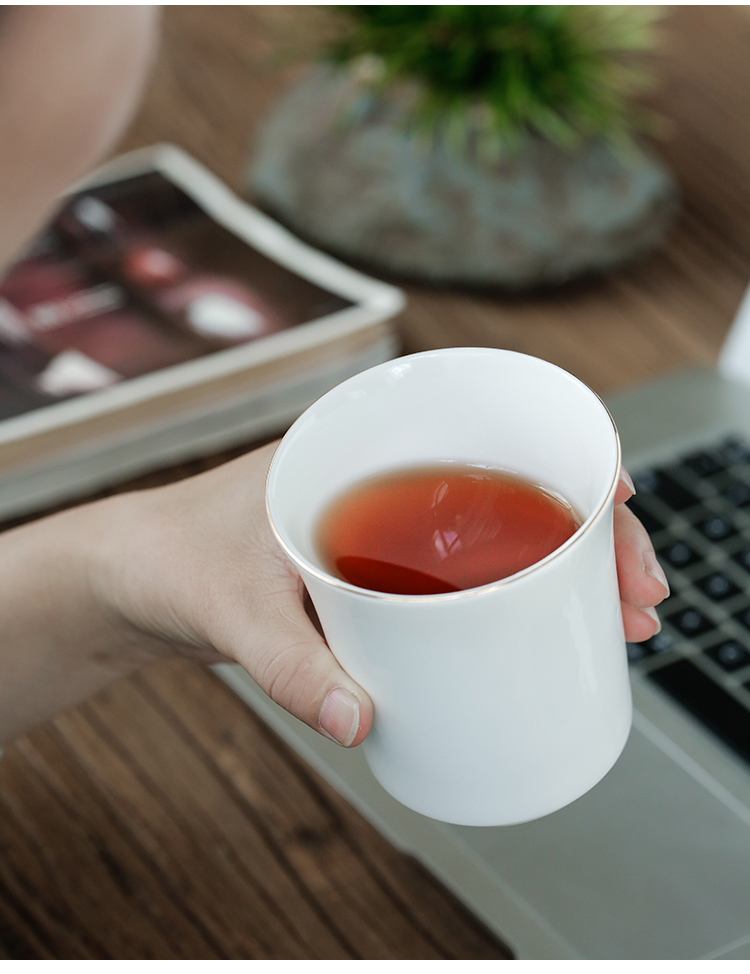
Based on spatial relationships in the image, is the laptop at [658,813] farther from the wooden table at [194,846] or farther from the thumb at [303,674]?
the thumb at [303,674]

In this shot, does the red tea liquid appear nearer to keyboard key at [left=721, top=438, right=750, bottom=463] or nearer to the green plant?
keyboard key at [left=721, top=438, right=750, bottom=463]

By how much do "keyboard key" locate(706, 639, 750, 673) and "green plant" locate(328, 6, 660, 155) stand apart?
1.59ft

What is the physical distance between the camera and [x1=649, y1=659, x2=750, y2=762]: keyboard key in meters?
0.48

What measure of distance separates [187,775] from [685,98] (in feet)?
2.87

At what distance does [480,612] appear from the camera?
0.30 metres

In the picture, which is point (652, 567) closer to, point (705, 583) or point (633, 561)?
point (633, 561)

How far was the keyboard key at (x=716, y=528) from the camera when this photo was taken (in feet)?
1.88

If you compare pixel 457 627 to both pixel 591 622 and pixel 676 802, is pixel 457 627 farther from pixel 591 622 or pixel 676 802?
pixel 676 802

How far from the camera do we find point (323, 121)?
889 mm

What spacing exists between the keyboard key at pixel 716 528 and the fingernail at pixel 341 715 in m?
0.31

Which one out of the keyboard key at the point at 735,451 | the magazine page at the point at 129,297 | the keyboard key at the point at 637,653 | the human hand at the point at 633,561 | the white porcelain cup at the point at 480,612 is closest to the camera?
the white porcelain cup at the point at 480,612

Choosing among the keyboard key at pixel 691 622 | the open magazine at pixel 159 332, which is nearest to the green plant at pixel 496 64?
the open magazine at pixel 159 332

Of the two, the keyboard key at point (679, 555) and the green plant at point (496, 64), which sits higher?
the green plant at point (496, 64)

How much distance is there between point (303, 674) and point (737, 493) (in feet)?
1.11
